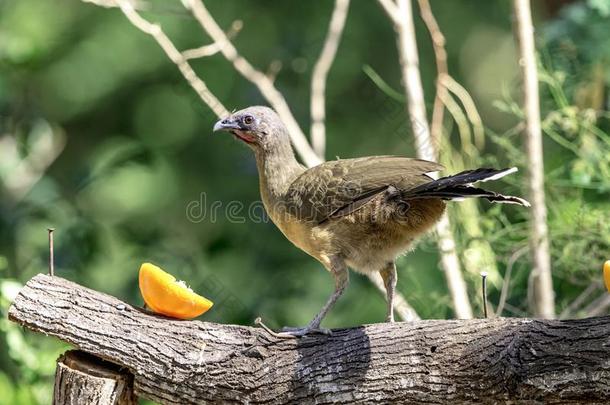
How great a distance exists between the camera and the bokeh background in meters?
4.79

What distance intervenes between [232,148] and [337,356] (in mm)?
4697

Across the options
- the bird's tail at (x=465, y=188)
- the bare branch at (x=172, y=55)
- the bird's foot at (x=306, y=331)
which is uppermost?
the bare branch at (x=172, y=55)

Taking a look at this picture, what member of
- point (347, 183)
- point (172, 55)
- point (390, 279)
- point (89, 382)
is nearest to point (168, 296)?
point (89, 382)

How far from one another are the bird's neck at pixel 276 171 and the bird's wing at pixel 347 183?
0.23ft

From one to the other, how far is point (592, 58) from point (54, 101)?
4867mm

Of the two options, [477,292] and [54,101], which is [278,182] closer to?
[477,292]

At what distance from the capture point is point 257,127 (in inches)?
145

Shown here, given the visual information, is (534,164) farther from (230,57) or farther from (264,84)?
(230,57)

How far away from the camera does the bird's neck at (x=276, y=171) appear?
3.63m

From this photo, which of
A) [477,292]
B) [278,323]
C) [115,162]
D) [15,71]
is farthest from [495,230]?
[15,71]

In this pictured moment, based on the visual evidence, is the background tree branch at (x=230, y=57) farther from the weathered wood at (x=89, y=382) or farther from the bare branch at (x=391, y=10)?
the weathered wood at (x=89, y=382)

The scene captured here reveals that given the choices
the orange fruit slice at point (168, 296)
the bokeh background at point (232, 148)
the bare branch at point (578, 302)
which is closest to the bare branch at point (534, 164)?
the bokeh background at point (232, 148)

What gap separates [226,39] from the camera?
15.8 ft

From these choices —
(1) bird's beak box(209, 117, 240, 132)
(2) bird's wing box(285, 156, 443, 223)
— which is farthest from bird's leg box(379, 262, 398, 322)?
(1) bird's beak box(209, 117, 240, 132)
